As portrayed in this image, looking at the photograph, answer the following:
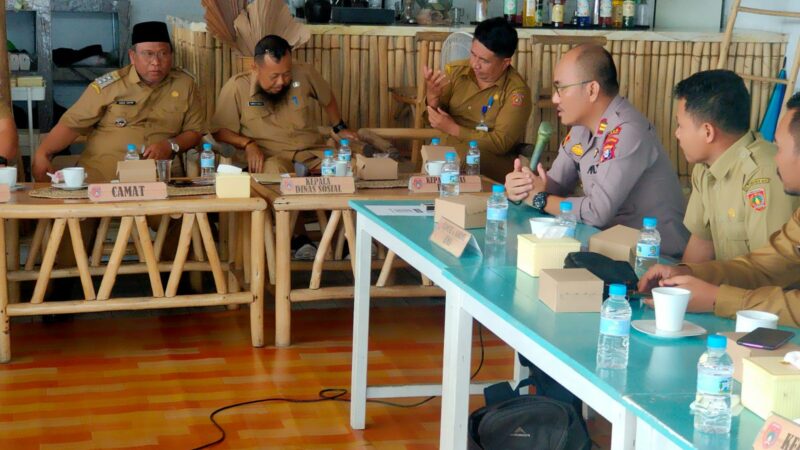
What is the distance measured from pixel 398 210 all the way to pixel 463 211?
49 cm

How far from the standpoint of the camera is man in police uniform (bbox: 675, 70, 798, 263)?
123 inches

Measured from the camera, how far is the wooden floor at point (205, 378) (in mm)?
3740

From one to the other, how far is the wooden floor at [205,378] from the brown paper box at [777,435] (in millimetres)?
2090

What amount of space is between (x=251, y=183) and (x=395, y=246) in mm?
1769

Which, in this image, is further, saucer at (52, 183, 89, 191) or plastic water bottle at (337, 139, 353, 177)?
plastic water bottle at (337, 139, 353, 177)

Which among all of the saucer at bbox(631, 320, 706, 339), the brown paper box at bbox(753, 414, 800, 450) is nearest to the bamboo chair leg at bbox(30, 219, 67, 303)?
the saucer at bbox(631, 320, 706, 339)

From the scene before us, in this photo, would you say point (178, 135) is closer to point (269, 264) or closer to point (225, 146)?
point (225, 146)

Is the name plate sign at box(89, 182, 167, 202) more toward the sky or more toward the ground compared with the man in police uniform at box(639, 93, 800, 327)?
more toward the ground

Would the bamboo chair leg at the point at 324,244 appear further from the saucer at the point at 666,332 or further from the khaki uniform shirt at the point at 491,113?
the saucer at the point at 666,332

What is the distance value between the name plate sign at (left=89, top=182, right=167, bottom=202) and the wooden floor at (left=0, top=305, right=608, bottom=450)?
0.66 m

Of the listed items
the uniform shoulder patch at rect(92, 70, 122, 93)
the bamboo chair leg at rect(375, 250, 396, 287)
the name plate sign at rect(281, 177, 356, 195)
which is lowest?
the bamboo chair leg at rect(375, 250, 396, 287)

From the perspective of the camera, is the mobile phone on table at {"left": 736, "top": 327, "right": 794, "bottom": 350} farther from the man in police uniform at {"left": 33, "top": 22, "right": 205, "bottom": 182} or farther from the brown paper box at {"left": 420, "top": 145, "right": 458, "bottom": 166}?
the man in police uniform at {"left": 33, "top": 22, "right": 205, "bottom": 182}

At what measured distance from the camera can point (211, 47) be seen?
21.7ft

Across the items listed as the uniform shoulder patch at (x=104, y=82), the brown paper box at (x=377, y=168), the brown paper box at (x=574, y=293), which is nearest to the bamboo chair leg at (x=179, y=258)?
the brown paper box at (x=377, y=168)
